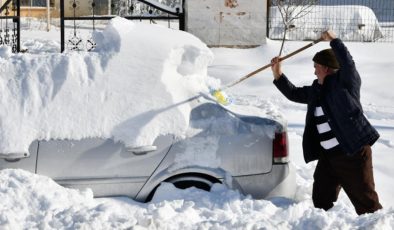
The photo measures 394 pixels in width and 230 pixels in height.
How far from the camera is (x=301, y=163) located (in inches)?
299

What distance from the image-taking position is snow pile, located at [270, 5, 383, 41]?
59.8 feet

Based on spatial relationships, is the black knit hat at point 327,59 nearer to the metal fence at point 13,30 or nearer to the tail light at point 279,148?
the tail light at point 279,148

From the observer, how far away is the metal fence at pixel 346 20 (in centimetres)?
1842

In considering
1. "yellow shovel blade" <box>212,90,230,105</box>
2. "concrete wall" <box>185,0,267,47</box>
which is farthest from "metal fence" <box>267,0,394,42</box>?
"yellow shovel blade" <box>212,90,230,105</box>

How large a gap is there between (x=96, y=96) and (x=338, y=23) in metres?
15.5

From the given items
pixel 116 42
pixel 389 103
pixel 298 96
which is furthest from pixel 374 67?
pixel 116 42

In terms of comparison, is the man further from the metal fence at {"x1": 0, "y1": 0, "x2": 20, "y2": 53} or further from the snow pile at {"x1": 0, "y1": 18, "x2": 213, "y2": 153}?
the metal fence at {"x1": 0, "y1": 0, "x2": 20, "y2": 53}

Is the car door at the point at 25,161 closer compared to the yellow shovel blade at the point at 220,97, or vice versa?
the car door at the point at 25,161

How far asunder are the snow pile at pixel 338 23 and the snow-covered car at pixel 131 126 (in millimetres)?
12809

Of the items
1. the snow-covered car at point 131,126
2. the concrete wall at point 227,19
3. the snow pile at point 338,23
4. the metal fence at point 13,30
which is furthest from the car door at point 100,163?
the snow pile at point 338,23

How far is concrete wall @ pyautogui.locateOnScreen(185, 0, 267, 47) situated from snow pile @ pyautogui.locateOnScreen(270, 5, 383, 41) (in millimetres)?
2597

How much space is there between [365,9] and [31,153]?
56.1ft

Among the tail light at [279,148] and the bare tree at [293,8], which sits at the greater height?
the bare tree at [293,8]

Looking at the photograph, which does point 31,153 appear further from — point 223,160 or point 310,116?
point 310,116
